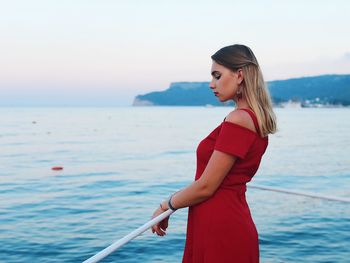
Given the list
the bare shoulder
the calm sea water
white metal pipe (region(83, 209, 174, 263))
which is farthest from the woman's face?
the calm sea water

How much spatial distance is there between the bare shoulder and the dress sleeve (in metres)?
0.02

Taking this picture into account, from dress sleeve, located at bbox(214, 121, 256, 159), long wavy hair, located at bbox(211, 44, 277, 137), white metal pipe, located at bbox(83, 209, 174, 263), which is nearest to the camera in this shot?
white metal pipe, located at bbox(83, 209, 174, 263)

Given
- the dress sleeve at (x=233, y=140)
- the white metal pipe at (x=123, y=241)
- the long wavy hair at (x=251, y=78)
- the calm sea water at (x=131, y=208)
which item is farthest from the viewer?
the calm sea water at (x=131, y=208)

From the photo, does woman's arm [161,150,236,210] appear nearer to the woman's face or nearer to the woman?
the woman

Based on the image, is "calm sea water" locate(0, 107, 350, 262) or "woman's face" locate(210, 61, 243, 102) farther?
"calm sea water" locate(0, 107, 350, 262)

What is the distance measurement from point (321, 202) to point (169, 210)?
1358 cm

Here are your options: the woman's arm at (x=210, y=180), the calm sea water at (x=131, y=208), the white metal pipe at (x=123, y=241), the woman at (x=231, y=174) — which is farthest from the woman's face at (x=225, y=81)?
the calm sea water at (x=131, y=208)

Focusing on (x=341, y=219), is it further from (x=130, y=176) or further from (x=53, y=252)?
(x=130, y=176)

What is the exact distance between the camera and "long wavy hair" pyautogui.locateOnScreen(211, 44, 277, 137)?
2365 mm

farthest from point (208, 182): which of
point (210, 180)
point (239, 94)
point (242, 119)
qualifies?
point (239, 94)

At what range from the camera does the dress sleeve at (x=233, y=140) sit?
2.26 metres

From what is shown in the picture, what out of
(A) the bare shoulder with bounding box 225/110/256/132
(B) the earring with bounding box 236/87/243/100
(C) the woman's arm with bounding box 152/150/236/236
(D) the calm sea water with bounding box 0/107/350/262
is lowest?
(D) the calm sea water with bounding box 0/107/350/262

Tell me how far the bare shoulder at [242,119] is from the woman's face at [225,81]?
0.52ft

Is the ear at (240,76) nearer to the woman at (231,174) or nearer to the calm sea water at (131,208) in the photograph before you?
the woman at (231,174)
